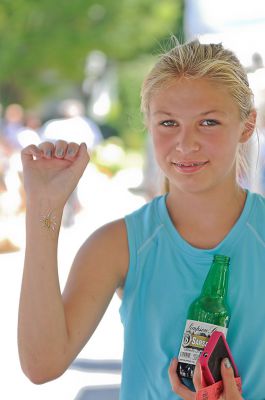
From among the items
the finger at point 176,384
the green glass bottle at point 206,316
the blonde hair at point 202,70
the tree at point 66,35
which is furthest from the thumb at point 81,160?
the tree at point 66,35

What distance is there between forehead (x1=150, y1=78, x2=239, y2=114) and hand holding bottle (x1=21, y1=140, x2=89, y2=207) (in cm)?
22

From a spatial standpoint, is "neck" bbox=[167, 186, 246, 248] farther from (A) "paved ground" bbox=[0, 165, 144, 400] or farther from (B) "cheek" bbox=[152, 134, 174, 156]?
(A) "paved ground" bbox=[0, 165, 144, 400]

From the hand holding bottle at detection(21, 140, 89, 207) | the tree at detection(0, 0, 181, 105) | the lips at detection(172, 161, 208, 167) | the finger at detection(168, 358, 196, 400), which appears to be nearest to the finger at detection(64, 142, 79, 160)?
the hand holding bottle at detection(21, 140, 89, 207)

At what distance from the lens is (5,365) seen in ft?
13.6

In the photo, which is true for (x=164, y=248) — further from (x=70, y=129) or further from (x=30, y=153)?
(x=70, y=129)

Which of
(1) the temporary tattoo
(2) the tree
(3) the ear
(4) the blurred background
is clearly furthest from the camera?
(2) the tree

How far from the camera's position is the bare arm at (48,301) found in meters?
1.53

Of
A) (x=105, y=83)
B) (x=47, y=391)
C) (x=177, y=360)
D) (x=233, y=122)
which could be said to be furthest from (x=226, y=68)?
(x=105, y=83)

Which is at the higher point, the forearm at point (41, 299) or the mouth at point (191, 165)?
the mouth at point (191, 165)

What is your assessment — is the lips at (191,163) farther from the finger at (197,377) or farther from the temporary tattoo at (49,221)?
the finger at (197,377)

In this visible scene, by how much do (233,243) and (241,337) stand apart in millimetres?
215

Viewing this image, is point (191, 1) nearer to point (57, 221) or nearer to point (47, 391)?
point (47, 391)

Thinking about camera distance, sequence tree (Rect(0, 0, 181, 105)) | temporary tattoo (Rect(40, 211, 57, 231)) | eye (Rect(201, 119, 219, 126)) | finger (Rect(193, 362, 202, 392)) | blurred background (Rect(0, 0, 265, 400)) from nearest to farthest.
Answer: finger (Rect(193, 362, 202, 392))
temporary tattoo (Rect(40, 211, 57, 231))
eye (Rect(201, 119, 219, 126))
blurred background (Rect(0, 0, 265, 400))
tree (Rect(0, 0, 181, 105))

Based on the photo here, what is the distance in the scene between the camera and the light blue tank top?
5.29 feet
